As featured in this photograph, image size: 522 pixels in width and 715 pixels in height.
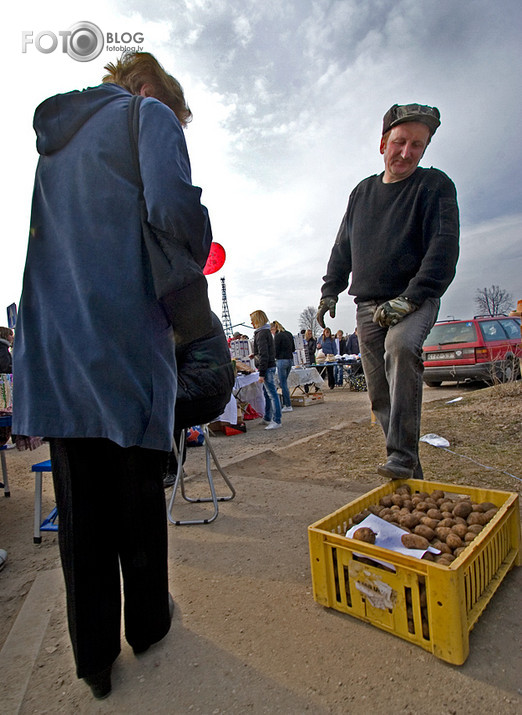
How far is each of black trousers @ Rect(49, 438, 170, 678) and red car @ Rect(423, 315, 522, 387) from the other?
27.3ft

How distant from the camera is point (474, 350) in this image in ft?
29.5

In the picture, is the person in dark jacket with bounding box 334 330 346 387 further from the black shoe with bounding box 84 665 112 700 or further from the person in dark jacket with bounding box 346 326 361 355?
the black shoe with bounding box 84 665 112 700

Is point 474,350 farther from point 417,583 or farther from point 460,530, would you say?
point 417,583

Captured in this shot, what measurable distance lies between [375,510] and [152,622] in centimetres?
99

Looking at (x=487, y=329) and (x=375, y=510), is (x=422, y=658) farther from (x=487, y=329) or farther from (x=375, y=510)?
(x=487, y=329)

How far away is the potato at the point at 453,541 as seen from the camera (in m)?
1.50

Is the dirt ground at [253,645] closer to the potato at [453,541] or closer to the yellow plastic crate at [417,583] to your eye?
the yellow plastic crate at [417,583]

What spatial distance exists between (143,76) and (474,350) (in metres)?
9.04

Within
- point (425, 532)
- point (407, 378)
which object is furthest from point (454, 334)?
point (425, 532)

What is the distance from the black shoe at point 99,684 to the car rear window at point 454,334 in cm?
910

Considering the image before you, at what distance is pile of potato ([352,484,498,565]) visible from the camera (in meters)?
1.48

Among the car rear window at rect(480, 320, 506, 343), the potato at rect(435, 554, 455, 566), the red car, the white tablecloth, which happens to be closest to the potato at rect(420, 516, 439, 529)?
the potato at rect(435, 554, 455, 566)

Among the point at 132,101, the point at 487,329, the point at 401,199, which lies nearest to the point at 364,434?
the point at 401,199

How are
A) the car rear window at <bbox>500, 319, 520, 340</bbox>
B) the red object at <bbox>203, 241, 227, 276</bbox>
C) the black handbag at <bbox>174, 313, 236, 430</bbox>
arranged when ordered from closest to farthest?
1. the black handbag at <bbox>174, 313, 236, 430</bbox>
2. the red object at <bbox>203, 241, 227, 276</bbox>
3. the car rear window at <bbox>500, 319, 520, 340</bbox>
